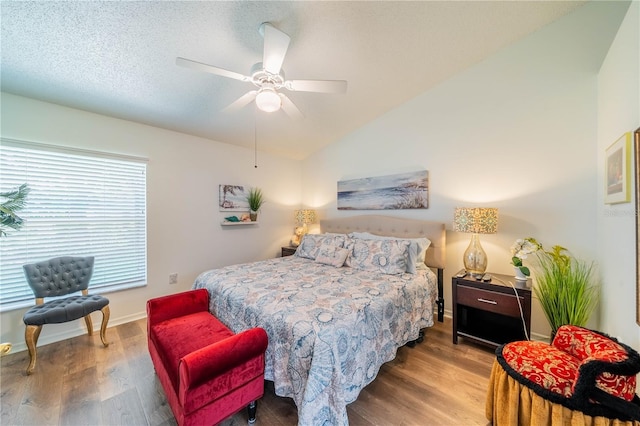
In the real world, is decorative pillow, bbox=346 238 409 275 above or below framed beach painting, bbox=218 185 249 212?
below

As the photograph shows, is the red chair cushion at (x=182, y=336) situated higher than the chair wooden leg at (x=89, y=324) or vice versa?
the red chair cushion at (x=182, y=336)

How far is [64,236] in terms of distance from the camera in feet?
8.59

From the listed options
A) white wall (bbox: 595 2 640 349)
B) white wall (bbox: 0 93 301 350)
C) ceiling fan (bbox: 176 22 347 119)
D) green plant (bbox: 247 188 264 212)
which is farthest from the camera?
green plant (bbox: 247 188 264 212)

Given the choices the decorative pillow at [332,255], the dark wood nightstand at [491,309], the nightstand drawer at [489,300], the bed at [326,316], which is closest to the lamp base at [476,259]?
the dark wood nightstand at [491,309]

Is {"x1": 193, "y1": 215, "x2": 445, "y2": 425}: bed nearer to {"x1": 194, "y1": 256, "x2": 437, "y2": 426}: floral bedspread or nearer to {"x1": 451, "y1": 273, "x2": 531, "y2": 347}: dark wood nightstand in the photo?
{"x1": 194, "y1": 256, "x2": 437, "y2": 426}: floral bedspread

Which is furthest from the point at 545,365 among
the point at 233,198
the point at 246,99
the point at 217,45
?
the point at 233,198

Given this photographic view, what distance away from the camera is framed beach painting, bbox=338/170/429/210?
10.7ft

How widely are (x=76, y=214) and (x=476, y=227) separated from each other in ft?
14.5

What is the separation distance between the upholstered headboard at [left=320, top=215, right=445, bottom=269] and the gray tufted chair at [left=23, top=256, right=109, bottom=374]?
3.11 m

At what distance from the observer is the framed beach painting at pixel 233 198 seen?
3.81m

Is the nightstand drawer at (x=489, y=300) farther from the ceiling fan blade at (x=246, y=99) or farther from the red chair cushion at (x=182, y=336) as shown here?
the ceiling fan blade at (x=246, y=99)

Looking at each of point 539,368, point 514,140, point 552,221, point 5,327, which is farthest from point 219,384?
point 514,140

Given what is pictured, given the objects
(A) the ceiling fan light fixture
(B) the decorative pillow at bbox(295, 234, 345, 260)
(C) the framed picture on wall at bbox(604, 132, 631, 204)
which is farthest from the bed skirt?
(A) the ceiling fan light fixture

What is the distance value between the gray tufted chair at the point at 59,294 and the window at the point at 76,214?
0.79 ft
